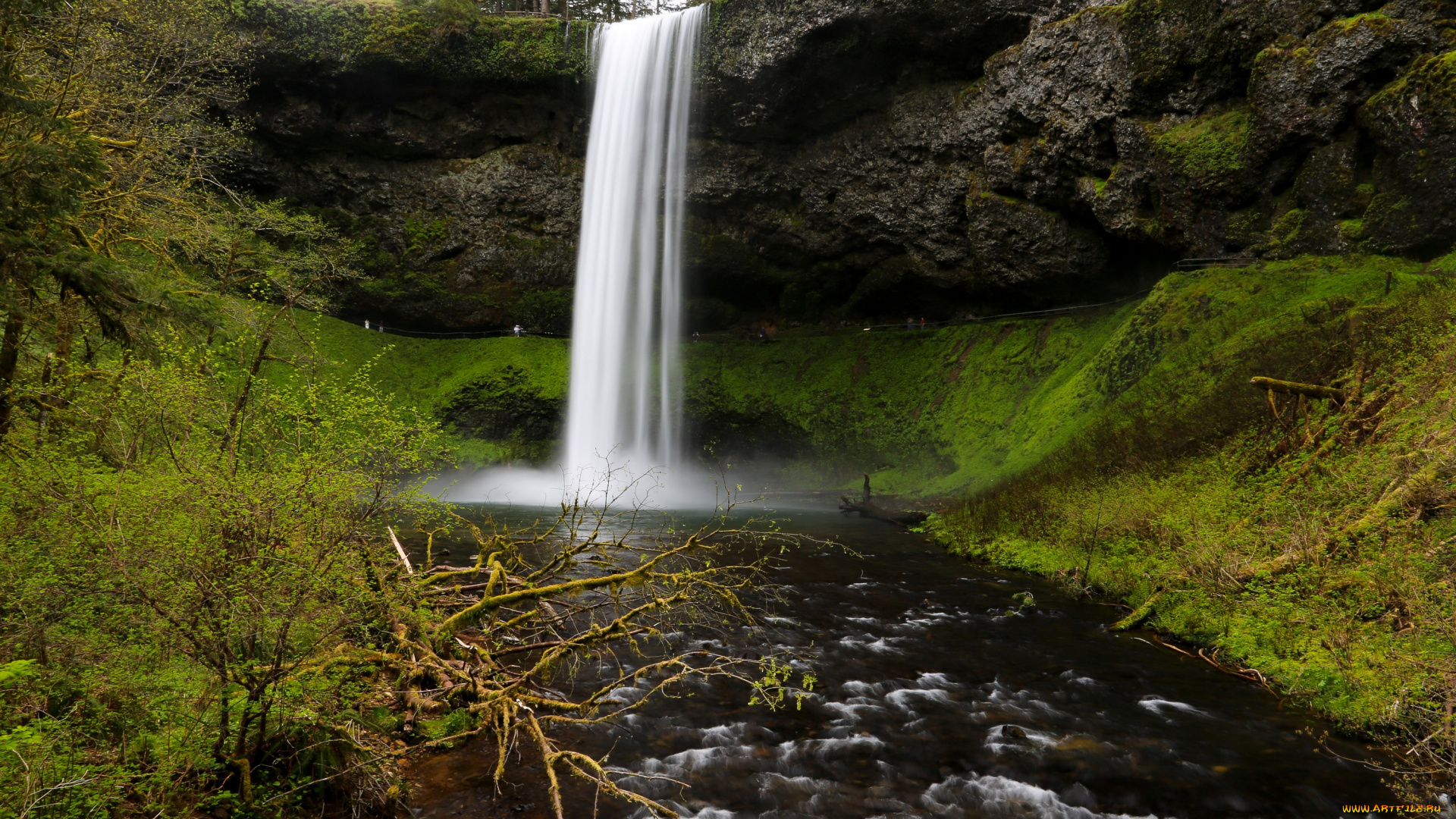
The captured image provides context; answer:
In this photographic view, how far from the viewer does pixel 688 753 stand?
568cm

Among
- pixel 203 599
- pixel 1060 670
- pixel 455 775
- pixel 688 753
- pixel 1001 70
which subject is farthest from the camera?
pixel 1001 70

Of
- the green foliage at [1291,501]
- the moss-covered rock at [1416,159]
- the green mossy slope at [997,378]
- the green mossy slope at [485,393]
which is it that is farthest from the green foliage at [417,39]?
the moss-covered rock at [1416,159]

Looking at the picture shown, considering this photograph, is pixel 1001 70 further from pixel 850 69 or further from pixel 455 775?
pixel 455 775

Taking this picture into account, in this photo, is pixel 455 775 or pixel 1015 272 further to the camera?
pixel 1015 272

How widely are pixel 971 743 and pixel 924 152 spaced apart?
26.9 m

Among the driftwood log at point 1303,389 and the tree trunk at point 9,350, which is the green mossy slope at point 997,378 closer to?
the driftwood log at point 1303,389

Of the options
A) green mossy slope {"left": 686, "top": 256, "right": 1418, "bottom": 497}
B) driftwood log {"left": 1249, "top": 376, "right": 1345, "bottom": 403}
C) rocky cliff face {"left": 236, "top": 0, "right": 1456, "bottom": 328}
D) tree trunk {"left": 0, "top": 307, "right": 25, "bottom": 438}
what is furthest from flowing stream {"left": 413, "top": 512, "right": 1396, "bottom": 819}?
rocky cliff face {"left": 236, "top": 0, "right": 1456, "bottom": 328}

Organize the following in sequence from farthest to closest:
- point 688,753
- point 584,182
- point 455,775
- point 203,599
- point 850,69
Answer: point 584,182, point 850,69, point 688,753, point 455,775, point 203,599

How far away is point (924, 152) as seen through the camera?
28.4 metres

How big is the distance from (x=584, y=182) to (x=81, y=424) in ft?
95.8

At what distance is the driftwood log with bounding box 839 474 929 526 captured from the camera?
61.1ft

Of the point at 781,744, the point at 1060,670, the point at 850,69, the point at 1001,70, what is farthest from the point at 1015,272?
the point at 781,744

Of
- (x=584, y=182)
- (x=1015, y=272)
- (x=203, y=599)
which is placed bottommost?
(x=203, y=599)

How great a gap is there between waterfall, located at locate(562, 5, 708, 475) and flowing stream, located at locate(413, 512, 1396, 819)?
2327 cm
